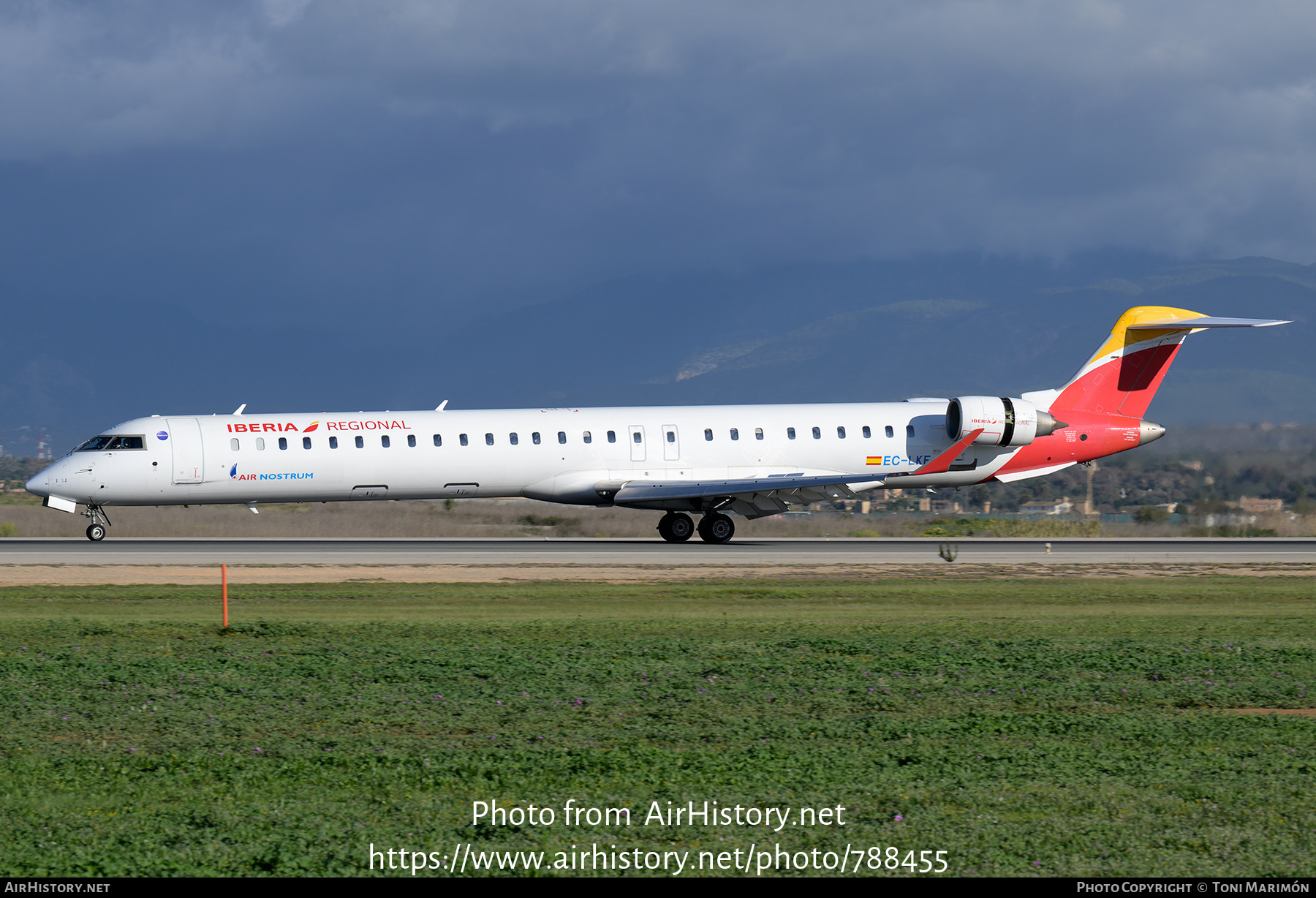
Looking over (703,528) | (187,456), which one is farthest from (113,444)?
(703,528)

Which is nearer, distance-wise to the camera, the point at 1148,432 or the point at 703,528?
the point at 703,528

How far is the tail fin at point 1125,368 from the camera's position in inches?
1446

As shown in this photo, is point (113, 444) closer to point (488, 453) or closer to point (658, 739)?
point (488, 453)

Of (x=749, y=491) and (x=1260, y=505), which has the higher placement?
(x=749, y=491)

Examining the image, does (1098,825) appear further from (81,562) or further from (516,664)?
(81,562)

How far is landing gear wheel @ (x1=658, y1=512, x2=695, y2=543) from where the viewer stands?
34812 millimetres

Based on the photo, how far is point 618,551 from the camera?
1261 inches

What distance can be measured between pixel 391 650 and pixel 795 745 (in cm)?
621

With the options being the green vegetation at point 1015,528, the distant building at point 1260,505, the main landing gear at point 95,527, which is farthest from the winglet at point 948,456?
the main landing gear at point 95,527

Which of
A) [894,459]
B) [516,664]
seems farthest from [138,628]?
[894,459]

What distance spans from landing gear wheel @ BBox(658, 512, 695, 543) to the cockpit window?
43.0 feet

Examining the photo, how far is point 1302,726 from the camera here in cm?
1072

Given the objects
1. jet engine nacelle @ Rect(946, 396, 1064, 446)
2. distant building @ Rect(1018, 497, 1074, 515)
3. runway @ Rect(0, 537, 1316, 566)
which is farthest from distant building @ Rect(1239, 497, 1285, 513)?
distant building @ Rect(1018, 497, 1074, 515)

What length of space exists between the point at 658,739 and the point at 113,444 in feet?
85.2
